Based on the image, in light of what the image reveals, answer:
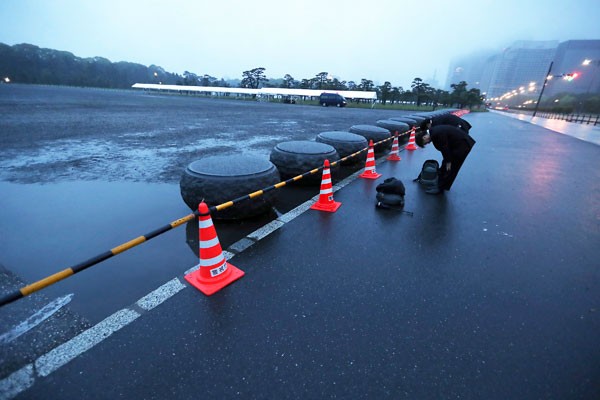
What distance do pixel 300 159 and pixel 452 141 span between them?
3267mm

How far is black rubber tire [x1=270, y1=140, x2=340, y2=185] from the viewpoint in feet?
18.9

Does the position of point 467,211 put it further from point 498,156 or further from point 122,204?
point 498,156

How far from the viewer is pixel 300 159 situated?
5.75 metres

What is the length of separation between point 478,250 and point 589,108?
288 ft

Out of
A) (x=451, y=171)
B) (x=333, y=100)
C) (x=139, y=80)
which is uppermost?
(x=139, y=80)

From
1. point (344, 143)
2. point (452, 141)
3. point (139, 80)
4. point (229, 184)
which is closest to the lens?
point (229, 184)

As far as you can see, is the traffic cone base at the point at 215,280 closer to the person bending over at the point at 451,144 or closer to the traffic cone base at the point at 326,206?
the traffic cone base at the point at 326,206

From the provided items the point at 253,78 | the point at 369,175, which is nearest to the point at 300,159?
the point at 369,175

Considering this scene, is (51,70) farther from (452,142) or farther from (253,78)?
(452,142)

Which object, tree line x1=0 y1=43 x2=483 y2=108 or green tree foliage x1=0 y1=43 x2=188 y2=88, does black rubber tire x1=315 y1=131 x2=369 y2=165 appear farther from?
green tree foliage x1=0 y1=43 x2=188 y2=88

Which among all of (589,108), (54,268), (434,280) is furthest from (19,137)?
(589,108)

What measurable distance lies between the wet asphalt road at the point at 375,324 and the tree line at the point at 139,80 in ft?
245

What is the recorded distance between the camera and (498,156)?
11.0 m

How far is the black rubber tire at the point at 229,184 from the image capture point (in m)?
4.11
